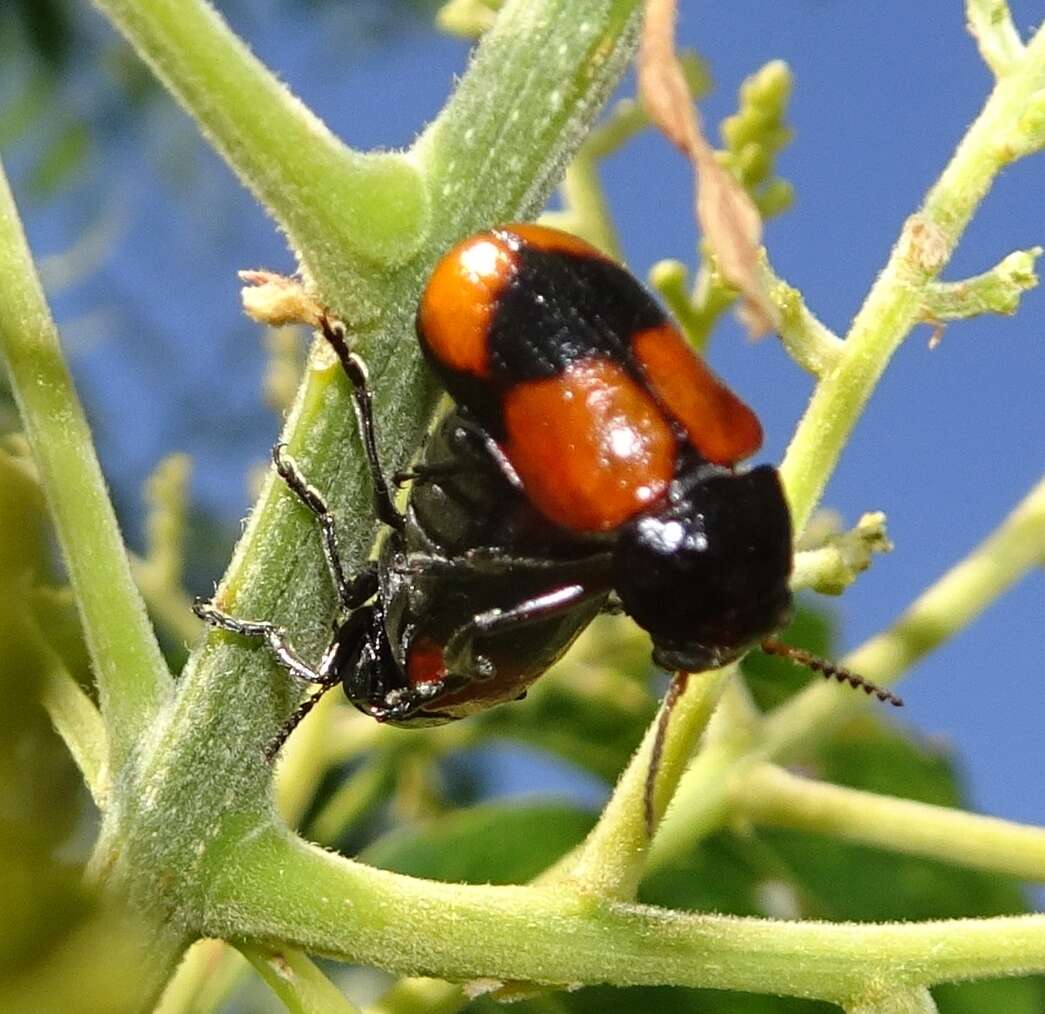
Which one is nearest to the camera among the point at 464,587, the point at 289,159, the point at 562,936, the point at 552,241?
the point at 289,159

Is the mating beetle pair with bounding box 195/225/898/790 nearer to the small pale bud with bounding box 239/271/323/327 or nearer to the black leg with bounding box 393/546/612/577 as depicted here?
the black leg with bounding box 393/546/612/577

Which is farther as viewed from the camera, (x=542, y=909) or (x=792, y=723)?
(x=792, y=723)

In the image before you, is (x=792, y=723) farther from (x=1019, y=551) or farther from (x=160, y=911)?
(x=160, y=911)

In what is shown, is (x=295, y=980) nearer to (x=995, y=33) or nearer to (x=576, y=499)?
(x=576, y=499)

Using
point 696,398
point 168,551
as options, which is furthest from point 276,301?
point 168,551

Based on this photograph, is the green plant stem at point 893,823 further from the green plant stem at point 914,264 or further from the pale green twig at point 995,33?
the pale green twig at point 995,33

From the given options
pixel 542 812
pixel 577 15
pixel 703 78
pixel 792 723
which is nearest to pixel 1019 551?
pixel 792 723
